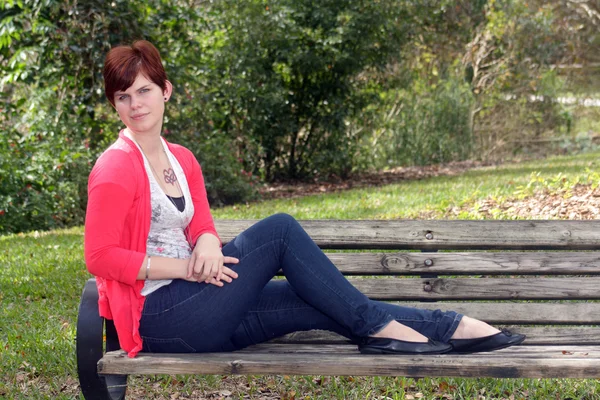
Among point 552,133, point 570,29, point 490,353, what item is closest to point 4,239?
point 490,353

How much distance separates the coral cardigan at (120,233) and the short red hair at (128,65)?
229 millimetres

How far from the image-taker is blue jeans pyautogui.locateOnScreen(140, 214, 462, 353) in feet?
9.41

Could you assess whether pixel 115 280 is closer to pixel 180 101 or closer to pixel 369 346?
pixel 369 346

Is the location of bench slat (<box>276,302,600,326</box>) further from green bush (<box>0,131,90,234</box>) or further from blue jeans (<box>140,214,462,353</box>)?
green bush (<box>0,131,90,234</box>)

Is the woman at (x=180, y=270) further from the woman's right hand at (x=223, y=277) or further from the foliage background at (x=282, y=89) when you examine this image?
the foliage background at (x=282, y=89)

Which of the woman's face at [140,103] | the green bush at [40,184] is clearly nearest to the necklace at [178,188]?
the woman's face at [140,103]

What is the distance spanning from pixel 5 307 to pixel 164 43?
6.00 meters

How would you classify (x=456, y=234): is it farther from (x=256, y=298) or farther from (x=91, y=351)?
(x=91, y=351)

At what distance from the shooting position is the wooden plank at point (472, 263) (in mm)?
3371

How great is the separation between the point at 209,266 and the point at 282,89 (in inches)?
375

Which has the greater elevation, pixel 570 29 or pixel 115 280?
pixel 570 29

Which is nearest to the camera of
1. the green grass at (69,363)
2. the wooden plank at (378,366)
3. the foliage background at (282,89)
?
the wooden plank at (378,366)

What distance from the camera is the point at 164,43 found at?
10.4m

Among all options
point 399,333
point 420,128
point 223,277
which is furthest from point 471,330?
point 420,128
